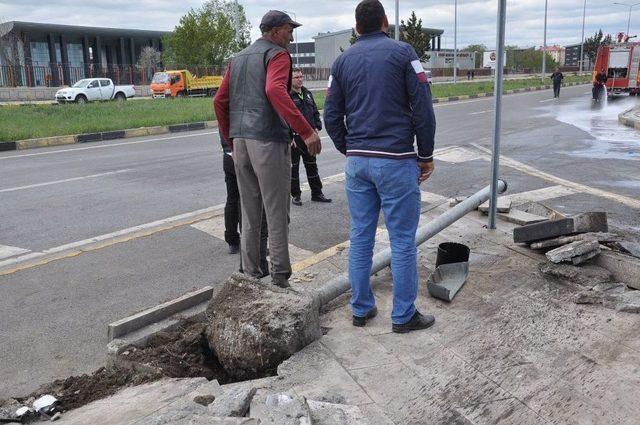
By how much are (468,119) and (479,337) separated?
16.5 m

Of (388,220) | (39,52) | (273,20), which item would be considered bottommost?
(388,220)

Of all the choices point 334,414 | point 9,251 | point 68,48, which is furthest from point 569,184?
point 68,48

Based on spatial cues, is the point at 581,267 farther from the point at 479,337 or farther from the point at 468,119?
the point at 468,119

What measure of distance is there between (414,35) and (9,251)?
4208 centimetres

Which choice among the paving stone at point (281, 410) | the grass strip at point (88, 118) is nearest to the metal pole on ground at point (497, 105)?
the paving stone at point (281, 410)

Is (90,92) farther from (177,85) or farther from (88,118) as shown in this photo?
(88,118)

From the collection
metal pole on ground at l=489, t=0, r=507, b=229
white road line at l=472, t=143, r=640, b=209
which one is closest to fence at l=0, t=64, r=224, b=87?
white road line at l=472, t=143, r=640, b=209

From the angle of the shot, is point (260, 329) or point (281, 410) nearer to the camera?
point (281, 410)

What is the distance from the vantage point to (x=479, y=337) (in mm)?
3469

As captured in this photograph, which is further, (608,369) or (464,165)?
(464,165)

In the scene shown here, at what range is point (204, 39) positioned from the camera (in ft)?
139

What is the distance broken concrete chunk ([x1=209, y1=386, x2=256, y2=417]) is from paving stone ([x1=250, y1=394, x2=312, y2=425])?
4cm

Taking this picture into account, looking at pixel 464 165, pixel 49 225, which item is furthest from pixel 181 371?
pixel 464 165

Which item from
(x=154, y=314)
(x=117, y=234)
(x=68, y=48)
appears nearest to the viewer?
(x=154, y=314)
